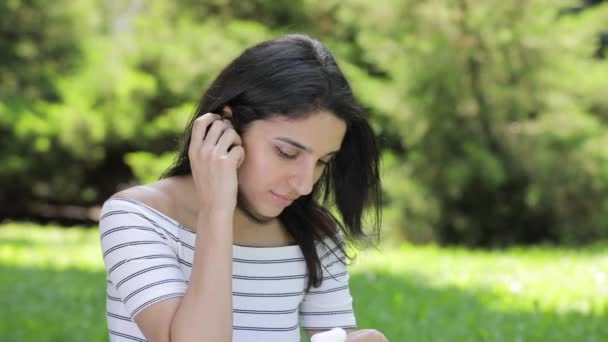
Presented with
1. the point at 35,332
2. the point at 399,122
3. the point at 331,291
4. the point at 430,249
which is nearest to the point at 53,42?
the point at 399,122

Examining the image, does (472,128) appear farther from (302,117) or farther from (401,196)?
(302,117)

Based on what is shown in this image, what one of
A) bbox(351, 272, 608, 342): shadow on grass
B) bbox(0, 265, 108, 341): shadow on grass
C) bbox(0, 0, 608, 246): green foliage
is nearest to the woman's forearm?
bbox(351, 272, 608, 342): shadow on grass

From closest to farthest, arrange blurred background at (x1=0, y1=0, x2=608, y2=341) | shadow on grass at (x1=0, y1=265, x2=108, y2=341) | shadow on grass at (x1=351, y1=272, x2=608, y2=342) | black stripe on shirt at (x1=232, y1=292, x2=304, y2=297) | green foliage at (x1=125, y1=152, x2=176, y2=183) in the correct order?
black stripe on shirt at (x1=232, y1=292, x2=304, y2=297) → shadow on grass at (x1=351, y1=272, x2=608, y2=342) → shadow on grass at (x1=0, y1=265, x2=108, y2=341) → blurred background at (x1=0, y1=0, x2=608, y2=341) → green foliage at (x1=125, y1=152, x2=176, y2=183)

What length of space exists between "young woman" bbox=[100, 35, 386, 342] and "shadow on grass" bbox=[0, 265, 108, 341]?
245 cm

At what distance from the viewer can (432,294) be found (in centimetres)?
566

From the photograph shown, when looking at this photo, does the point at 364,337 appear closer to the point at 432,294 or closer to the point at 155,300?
the point at 155,300

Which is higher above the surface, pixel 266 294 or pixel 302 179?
pixel 302 179

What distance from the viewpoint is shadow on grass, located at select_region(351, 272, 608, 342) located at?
171 inches

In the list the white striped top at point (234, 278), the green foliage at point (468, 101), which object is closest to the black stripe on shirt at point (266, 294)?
the white striped top at point (234, 278)

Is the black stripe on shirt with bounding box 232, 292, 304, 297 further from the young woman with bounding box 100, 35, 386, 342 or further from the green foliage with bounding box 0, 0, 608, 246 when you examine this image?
the green foliage with bounding box 0, 0, 608, 246

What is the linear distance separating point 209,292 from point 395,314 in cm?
322

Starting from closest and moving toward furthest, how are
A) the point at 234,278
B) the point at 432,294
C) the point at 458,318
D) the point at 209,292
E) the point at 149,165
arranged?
1. the point at 209,292
2. the point at 234,278
3. the point at 458,318
4. the point at 432,294
5. the point at 149,165

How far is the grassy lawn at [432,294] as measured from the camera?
4.54 meters

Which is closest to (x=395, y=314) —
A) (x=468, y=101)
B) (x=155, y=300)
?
(x=155, y=300)
